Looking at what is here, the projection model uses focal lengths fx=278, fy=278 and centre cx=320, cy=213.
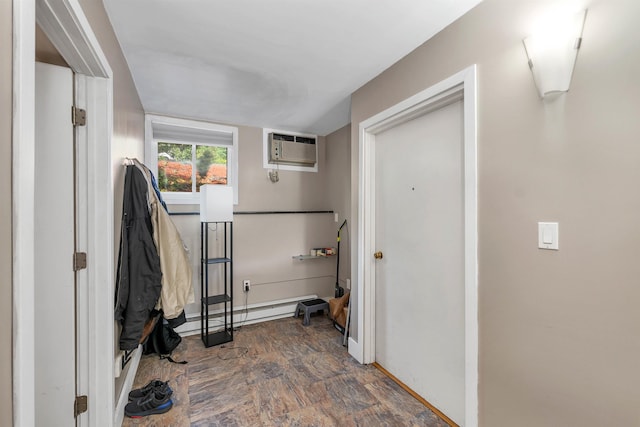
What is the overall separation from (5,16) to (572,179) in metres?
1.85

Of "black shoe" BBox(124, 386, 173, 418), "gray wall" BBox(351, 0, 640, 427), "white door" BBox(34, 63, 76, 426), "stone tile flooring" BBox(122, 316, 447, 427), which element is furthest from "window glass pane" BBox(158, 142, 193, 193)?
"gray wall" BBox(351, 0, 640, 427)

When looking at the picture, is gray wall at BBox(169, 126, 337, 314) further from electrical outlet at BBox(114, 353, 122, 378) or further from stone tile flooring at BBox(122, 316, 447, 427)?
electrical outlet at BBox(114, 353, 122, 378)

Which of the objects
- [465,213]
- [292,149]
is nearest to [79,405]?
[465,213]

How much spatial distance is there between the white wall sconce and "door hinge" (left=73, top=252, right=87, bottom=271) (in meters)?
2.27

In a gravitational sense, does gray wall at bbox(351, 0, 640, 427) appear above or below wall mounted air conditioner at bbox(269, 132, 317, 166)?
below

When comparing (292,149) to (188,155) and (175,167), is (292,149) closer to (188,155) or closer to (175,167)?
(188,155)

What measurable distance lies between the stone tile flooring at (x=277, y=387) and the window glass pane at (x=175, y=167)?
1.66m

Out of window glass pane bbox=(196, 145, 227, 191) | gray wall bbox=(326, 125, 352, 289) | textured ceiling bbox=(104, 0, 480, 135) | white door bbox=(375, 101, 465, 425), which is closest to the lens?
textured ceiling bbox=(104, 0, 480, 135)

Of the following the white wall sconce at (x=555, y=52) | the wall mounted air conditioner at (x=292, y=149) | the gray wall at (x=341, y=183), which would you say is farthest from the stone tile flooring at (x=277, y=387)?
the wall mounted air conditioner at (x=292, y=149)

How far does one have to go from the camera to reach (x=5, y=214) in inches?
26.2

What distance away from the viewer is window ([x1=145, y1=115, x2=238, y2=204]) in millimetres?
3037

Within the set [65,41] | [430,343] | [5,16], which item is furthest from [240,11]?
[430,343]

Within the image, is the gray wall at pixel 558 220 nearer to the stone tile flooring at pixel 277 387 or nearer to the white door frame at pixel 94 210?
the stone tile flooring at pixel 277 387

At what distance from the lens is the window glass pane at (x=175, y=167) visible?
10.2ft
